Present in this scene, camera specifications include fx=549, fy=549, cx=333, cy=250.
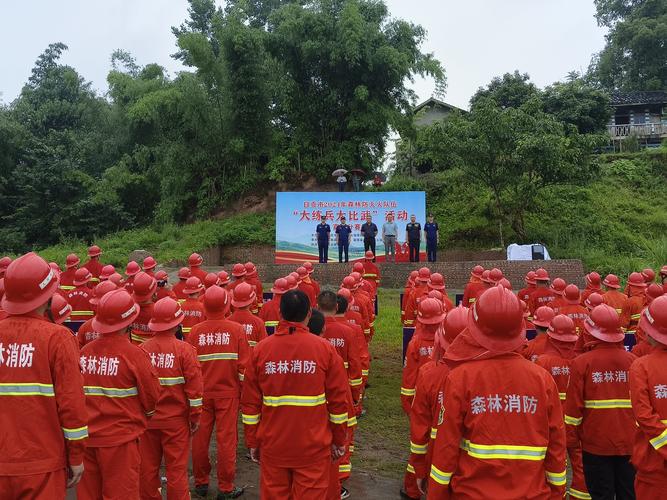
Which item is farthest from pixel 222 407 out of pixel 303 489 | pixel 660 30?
pixel 660 30

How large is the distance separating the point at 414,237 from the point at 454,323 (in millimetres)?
15007

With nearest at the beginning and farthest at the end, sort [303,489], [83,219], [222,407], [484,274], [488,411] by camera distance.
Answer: [488,411] → [303,489] → [222,407] → [484,274] → [83,219]

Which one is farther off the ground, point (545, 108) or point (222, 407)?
point (545, 108)

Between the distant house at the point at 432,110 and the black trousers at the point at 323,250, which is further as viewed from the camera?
the distant house at the point at 432,110

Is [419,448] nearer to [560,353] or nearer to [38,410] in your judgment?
[560,353]

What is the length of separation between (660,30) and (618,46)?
3444mm

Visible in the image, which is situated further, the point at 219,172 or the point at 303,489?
the point at 219,172

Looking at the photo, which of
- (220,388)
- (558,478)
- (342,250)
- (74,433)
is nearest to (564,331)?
(558,478)

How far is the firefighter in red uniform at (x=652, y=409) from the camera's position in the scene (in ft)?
10.7

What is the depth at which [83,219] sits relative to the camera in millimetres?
27141

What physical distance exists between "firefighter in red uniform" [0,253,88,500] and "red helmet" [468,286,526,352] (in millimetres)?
2313

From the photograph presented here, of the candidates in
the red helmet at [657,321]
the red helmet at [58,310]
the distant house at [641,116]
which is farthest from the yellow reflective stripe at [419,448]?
the distant house at [641,116]

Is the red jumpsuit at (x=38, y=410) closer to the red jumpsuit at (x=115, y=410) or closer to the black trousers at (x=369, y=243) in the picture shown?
the red jumpsuit at (x=115, y=410)

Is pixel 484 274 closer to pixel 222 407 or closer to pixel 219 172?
pixel 222 407
